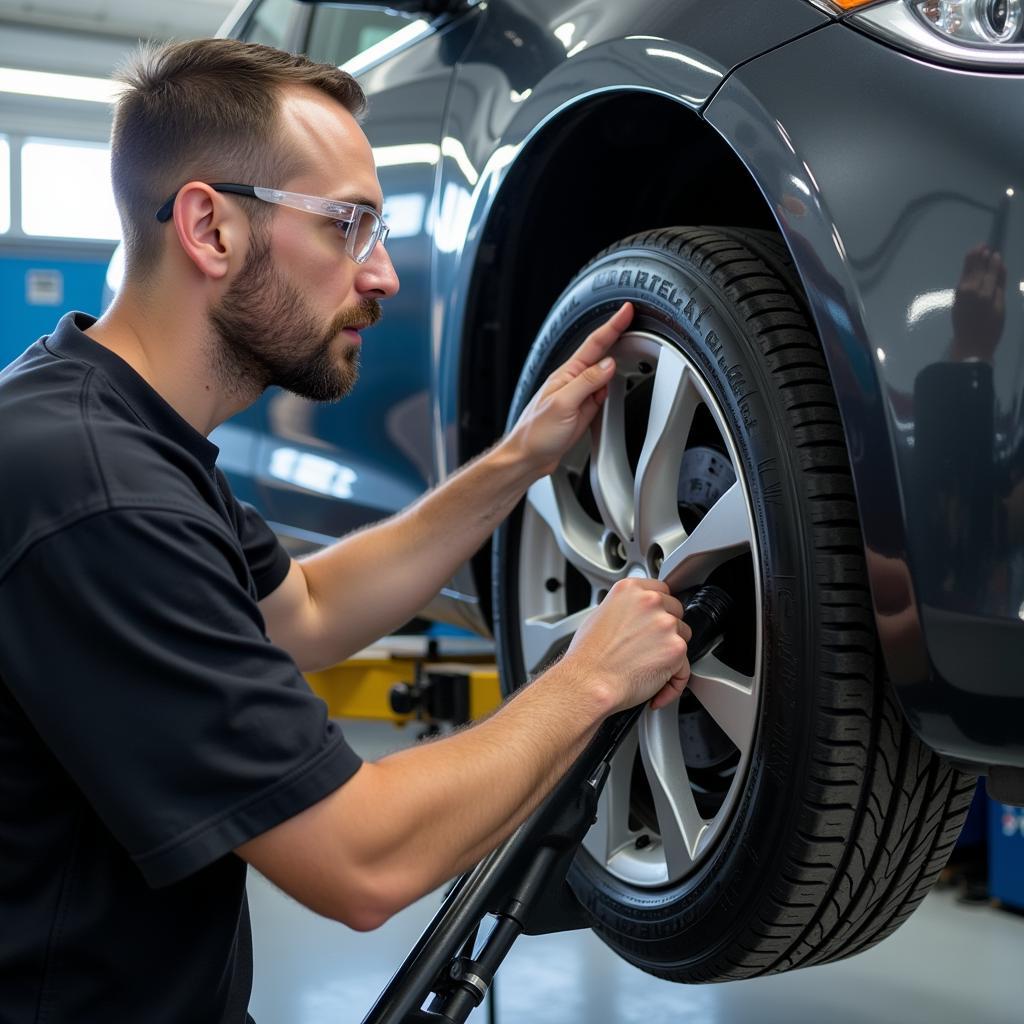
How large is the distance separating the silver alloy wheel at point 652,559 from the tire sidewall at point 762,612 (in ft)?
0.06

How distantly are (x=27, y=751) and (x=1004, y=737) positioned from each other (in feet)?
2.48

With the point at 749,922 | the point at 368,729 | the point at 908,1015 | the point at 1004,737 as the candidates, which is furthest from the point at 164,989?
the point at 368,729

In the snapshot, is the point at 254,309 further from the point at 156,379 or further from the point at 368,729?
the point at 368,729

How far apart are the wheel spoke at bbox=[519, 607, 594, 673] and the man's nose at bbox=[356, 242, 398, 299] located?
0.44 meters

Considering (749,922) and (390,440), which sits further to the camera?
(390,440)

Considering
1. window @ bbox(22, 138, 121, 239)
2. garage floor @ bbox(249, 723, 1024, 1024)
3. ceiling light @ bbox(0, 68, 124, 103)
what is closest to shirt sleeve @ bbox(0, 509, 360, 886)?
garage floor @ bbox(249, 723, 1024, 1024)

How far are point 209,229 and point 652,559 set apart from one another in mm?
568

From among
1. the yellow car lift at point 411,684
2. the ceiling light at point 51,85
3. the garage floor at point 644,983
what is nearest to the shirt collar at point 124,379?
the garage floor at point 644,983

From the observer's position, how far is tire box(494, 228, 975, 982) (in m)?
1.09

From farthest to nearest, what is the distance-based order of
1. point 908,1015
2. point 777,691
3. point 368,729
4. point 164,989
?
point 368,729
point 908,1015
point 777,691
point 164,989

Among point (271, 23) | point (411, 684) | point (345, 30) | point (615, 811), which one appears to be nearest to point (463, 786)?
point (615, 811)

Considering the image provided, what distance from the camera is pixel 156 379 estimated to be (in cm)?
118

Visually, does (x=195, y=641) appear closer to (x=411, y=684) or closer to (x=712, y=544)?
(x=712, y=544)

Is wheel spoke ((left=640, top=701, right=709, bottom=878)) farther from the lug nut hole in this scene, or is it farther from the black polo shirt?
the black polo shirt
